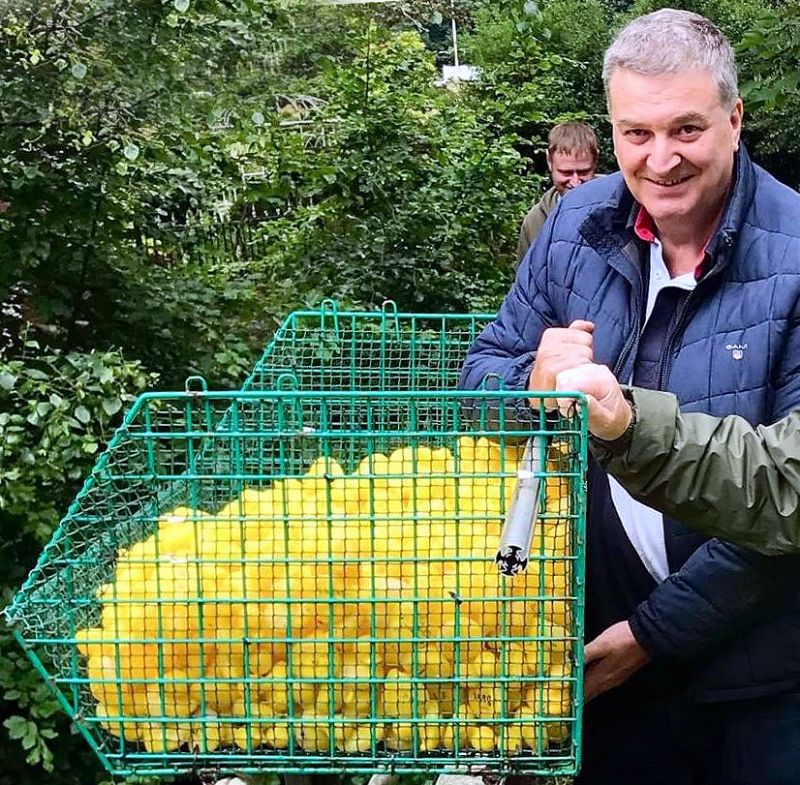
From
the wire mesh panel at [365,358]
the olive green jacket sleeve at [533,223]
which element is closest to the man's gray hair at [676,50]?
the wire mesh panel at [365,358]

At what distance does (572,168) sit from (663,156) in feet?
10.9

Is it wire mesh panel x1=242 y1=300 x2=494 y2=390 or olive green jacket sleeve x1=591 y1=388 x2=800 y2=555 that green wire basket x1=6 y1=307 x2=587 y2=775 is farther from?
wire mesh panel x1=242 y1=300 x2=494 y2=390

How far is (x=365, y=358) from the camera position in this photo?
262 centimetres

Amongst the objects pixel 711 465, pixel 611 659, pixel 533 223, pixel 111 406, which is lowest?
pixel 611 659

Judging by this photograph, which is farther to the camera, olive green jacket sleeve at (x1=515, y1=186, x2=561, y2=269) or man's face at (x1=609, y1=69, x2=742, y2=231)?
olive green jacket sleeve at (x1=515, y1=186, x2=561, y2=269)

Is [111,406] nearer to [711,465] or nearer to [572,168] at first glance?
[711,465]

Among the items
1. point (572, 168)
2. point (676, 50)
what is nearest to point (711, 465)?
point (676, 50)

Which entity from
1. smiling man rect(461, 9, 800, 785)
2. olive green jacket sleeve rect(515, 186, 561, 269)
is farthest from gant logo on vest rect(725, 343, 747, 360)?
olive green jacket sleeve rect(515, 186, 561, 269)

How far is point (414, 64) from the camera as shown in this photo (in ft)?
17.1

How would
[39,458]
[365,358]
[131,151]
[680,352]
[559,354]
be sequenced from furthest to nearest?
[131,151] → [39,458] → [365,358] → [680,352] → [559,354]

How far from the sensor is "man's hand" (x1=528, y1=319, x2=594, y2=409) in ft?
4.62

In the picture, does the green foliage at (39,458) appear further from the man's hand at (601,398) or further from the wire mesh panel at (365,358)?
the man's hand at (601,398)

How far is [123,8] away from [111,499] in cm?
225

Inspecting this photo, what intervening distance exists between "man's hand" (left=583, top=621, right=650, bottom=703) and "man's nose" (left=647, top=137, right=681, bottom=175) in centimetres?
64
